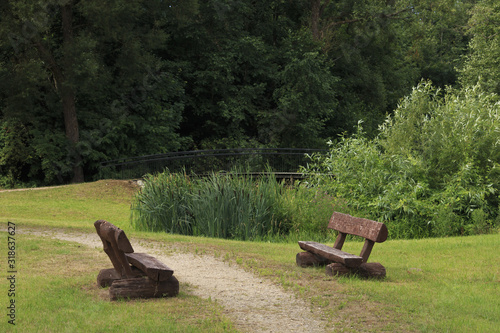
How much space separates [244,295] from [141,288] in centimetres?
107

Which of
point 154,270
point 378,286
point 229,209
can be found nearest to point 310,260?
point 378,286

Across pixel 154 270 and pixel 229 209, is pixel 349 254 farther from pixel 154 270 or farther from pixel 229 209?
pixel 229 209

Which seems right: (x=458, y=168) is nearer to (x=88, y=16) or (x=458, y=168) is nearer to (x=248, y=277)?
(x=248, y=277)

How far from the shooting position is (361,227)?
6.62 meters

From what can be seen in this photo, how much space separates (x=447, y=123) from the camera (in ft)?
41.8

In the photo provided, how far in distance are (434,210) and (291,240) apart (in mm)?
3057

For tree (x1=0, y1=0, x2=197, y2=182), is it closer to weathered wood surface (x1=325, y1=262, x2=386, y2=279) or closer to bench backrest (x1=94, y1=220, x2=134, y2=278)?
bench backrest (x1=94, y1=220, x2=134, y2=278)

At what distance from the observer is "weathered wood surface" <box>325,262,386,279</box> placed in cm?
651

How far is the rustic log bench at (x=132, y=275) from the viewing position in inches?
209

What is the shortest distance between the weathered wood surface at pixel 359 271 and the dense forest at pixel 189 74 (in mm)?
10017

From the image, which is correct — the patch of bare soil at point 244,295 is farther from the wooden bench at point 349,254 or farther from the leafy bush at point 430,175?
the leafy bush at point 430,175

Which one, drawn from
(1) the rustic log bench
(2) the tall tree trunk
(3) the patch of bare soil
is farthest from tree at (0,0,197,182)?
(1) the rustic log bench

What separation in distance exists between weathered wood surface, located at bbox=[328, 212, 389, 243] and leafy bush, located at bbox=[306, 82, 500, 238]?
13.9 ft

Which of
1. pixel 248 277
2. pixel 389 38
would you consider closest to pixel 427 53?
pixel 389 38
